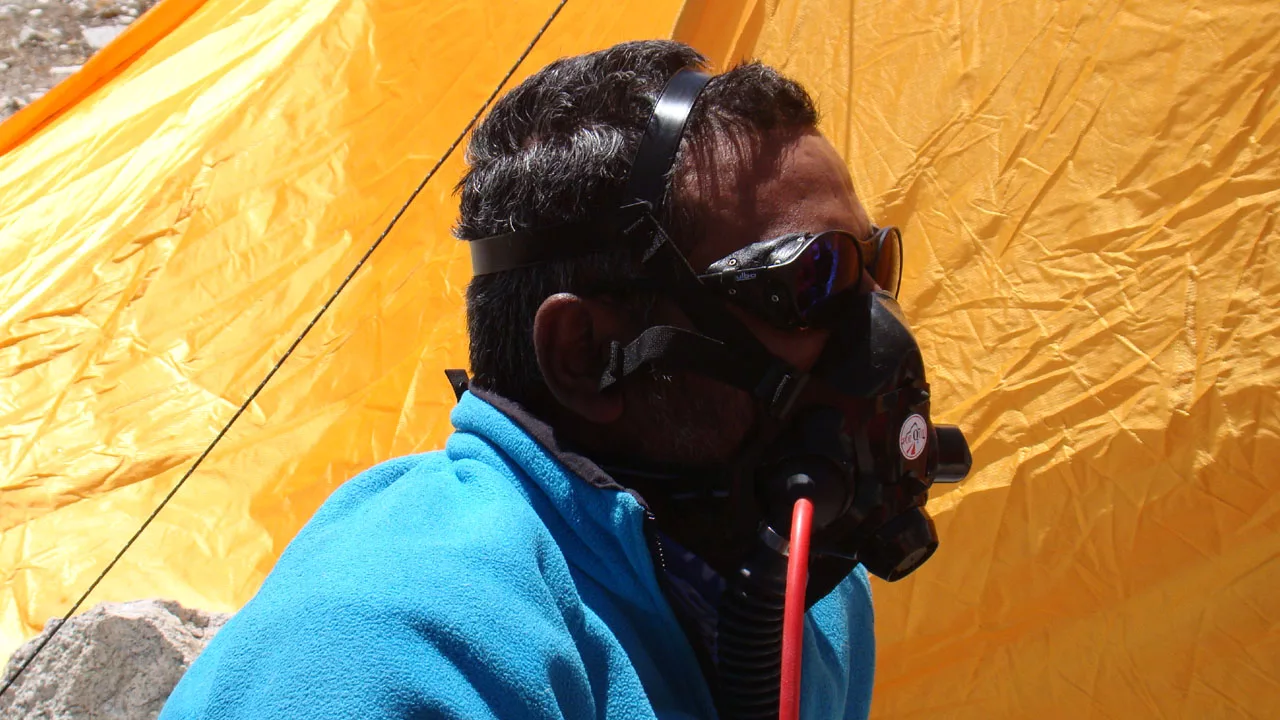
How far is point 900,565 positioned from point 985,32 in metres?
1.32

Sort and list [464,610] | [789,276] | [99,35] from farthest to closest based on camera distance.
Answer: [99,35] → [789,276] → [464,610]

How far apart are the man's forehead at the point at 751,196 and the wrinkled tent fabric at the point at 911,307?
0.98m

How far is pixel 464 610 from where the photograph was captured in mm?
941

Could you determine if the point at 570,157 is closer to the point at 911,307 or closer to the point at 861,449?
the point at 861,449

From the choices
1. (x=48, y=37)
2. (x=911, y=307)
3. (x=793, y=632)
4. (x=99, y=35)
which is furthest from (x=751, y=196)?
(x=48, y=37)

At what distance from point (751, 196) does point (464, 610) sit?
1.77 feet

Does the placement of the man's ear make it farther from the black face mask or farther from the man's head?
the black face mask

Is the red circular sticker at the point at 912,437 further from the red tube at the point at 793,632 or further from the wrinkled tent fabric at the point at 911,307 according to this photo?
the wrinkled tent fabric at the point at 911,307

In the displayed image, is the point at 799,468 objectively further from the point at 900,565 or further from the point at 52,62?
the point at 52,62

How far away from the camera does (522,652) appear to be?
93 cm

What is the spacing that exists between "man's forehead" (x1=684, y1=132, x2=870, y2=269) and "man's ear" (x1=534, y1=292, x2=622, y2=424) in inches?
5.2

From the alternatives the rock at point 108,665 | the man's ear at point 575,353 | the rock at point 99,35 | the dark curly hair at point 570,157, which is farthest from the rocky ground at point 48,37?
the man's ear at point 575,353

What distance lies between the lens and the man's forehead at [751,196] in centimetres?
118

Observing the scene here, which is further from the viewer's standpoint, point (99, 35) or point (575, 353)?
point (99, 35)
